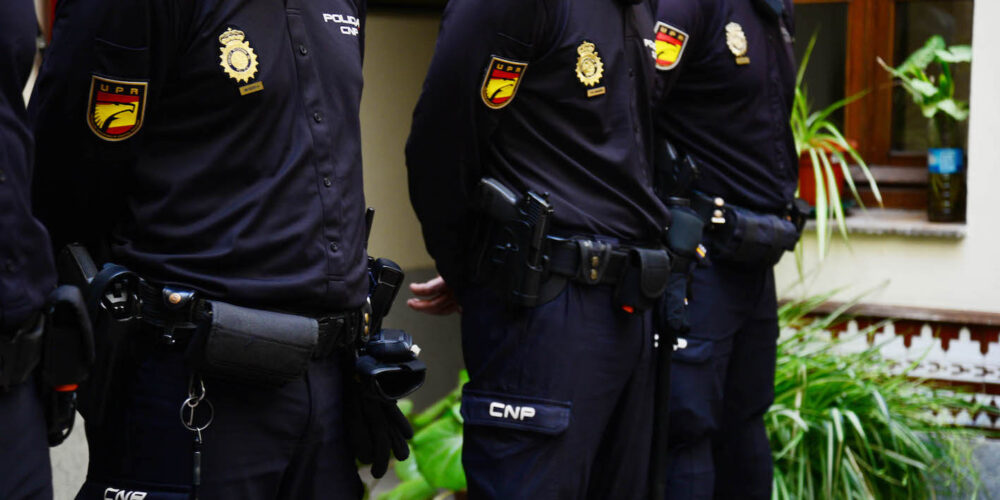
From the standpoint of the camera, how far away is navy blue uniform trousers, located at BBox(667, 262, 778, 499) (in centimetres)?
327

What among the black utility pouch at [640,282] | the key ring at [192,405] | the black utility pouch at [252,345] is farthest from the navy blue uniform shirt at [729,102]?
the key ring at [192,405]

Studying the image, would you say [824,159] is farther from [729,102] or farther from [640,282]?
[640,282]

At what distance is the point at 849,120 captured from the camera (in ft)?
16.9

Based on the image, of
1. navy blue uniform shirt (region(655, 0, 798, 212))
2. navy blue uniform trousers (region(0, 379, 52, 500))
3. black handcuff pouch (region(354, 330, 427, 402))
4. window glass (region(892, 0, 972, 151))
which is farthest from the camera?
window glass (region(892, 0, 972, 151))

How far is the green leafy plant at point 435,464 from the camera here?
390cm

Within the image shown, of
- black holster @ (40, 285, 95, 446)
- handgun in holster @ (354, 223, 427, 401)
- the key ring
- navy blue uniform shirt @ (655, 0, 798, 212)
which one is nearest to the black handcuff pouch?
handgun in holster @ (354, 223, 427, 401)

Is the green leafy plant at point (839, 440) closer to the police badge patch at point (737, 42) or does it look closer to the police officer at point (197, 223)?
the police badge patch at point (737, 42)

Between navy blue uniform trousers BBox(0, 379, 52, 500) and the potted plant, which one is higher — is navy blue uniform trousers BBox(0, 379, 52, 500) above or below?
below

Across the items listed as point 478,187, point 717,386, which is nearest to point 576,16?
point 478,187

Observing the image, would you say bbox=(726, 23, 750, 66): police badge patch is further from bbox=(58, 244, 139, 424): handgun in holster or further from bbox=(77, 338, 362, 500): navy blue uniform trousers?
bbox=(58, 244, 139, 424): handgun in holster

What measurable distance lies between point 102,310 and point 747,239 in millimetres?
1986

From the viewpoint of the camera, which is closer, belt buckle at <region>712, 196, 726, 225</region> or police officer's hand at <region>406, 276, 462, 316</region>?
police officer's hand at <region>406, 276, 462, 316</region>

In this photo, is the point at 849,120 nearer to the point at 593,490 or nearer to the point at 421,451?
the point at 421,451

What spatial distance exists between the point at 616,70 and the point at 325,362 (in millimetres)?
1015
